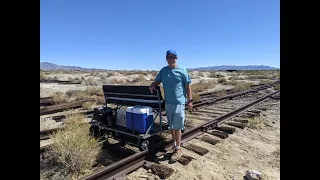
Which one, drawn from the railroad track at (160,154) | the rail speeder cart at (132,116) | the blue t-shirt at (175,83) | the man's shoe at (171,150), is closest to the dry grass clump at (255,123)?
the railroad track at (160,154)

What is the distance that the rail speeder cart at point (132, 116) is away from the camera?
5.37 m

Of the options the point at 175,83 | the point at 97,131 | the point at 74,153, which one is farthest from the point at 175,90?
the point at 97,131

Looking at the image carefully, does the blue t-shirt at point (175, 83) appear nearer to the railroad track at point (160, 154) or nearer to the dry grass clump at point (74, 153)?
the railroad track at point (160, 154)

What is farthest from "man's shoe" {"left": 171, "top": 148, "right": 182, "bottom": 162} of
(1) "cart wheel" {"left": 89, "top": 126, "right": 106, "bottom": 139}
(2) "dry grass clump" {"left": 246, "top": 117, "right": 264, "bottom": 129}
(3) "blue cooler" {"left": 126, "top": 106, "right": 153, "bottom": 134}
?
(2) "dry grass clump" {"left": 246, "top": 117, "right": 264, "bottom": 129}

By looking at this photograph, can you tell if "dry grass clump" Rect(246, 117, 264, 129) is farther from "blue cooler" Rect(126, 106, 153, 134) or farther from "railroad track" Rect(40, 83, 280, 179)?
"blue cooler" Rect(126, 106, 153, 134)

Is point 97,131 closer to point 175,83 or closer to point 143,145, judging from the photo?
point 143,145

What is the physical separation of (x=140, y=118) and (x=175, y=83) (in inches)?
43.0

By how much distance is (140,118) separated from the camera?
17.6ft

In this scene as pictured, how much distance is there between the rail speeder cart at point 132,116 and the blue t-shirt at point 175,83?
32 cm

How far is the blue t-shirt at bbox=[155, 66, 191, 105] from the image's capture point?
5020 mm
